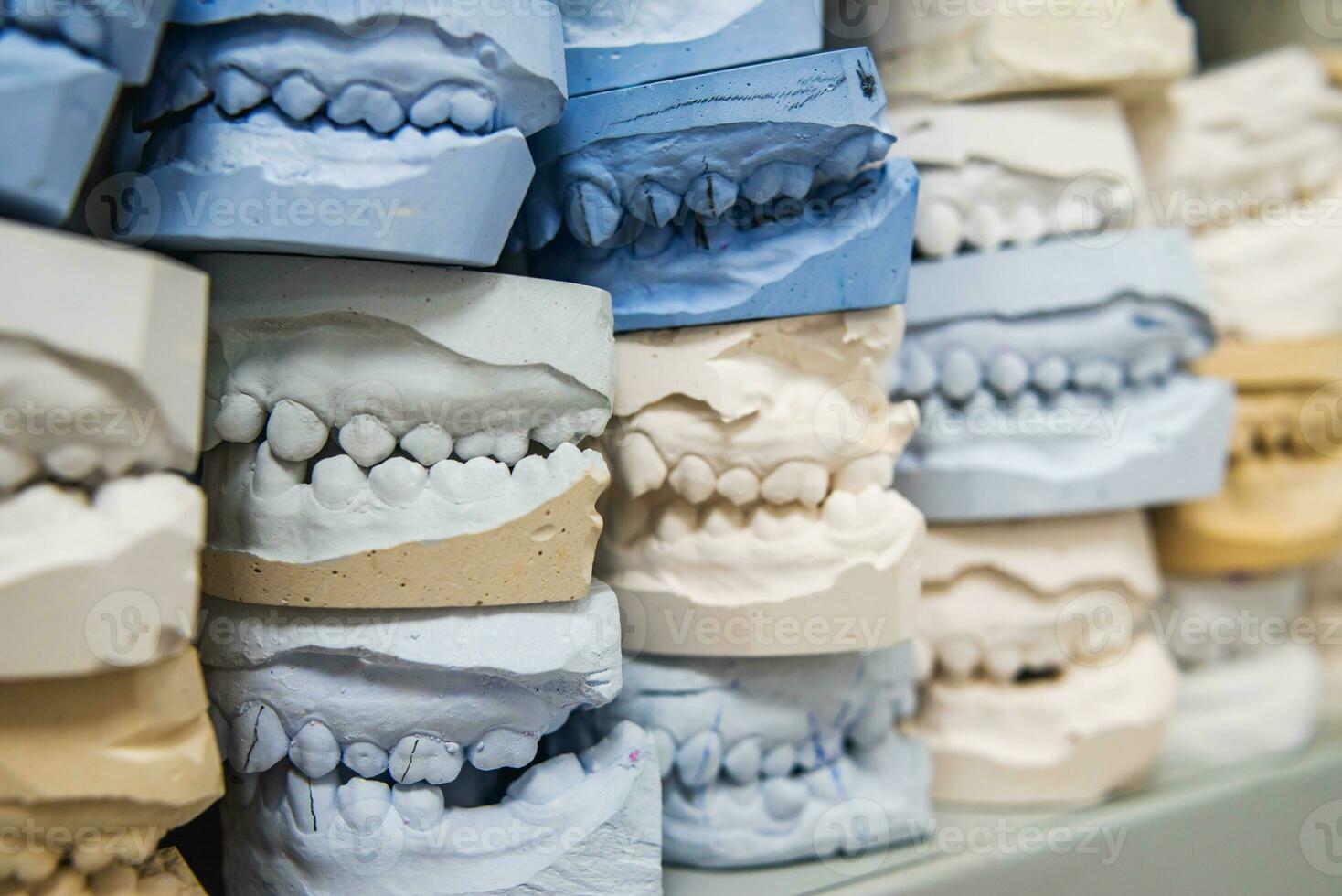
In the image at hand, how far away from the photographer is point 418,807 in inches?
31.6

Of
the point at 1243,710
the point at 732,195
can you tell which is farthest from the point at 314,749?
the point at 1243,710

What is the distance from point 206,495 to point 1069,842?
0.78m

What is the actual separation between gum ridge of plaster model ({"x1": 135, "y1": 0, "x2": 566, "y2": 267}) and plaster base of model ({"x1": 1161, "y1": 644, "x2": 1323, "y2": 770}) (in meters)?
1.02

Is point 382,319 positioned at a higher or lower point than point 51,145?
lower

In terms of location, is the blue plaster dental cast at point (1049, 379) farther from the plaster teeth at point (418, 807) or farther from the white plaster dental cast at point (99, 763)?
the white plaster dental cast at point (99, 763)

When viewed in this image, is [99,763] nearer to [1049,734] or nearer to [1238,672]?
[1049,734]

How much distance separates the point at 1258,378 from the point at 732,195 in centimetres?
76

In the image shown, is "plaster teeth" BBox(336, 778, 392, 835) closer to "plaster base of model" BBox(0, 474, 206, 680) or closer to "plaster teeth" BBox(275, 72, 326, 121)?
"plaster base of model" BBox(0, 474, 206, 680)

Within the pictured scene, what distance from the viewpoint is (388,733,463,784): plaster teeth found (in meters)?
0.80

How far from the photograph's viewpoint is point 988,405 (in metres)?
1.12

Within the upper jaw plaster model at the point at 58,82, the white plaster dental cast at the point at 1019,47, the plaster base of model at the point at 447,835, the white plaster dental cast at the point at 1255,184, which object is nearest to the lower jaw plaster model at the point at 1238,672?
the white plaster dental cast at the point at 1255,184

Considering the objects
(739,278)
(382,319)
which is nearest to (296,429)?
(382,319)

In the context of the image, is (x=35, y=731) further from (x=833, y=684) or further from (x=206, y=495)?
(x=833, y=684)

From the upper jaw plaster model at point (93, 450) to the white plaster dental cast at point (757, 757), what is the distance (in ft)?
1.46
